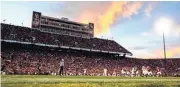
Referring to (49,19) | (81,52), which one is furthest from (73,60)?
(49,19)

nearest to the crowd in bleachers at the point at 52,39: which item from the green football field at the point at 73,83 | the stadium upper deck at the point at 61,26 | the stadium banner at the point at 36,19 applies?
the stadium banner at the point at 36,19

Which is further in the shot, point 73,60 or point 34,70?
point 73,60

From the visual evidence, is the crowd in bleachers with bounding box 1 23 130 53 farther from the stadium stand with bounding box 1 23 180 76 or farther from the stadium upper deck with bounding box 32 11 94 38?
the stadium upper deck with bounding box 32 11 94 38

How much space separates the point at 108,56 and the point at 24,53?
73.2 feet

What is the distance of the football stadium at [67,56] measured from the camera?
50438mm

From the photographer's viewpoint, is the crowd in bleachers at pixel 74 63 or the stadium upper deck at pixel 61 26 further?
the stadium upper deck at pixel 61 26

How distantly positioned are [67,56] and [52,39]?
210 inches

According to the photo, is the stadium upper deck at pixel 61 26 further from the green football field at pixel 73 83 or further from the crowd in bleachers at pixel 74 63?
the green football field at pixel 73 83

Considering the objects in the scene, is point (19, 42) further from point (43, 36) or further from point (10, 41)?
point (43, 36)

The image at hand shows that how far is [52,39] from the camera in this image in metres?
62.4

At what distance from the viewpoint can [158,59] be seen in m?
75.6

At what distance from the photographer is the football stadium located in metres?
50.4

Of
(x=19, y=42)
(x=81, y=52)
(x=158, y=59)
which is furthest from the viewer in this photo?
(x=158, y=59)

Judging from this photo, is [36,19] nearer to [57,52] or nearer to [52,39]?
[52,39]
